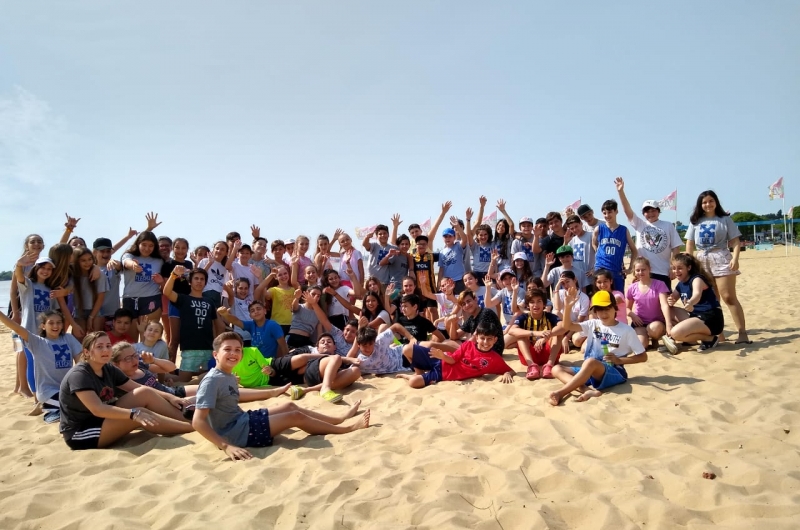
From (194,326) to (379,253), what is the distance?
330 centimetres

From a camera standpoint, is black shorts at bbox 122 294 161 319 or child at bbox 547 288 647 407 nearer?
→ child at bbox 547 288 647 407

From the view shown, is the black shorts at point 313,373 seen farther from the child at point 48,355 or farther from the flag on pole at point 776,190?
the flag on pole at point 776,190

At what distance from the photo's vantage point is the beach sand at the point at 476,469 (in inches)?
107

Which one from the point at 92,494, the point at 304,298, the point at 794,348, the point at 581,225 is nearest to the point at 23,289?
the point at 304,298

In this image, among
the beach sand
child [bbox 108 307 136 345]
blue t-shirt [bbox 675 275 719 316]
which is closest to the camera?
the beach sand

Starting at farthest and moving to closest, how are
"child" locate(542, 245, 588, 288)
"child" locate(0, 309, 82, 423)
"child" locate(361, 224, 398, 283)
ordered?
"child" locate(361, 224, 398, 283)
"child" locate(542, 245, 588, 288)
"child" locate(0, 309, 82, 423)

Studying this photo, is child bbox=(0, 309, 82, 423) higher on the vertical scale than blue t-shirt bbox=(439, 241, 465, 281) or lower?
lower

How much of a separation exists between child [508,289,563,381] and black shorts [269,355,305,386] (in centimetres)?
284

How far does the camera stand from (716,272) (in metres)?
6.54

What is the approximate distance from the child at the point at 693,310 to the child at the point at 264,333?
201 inches

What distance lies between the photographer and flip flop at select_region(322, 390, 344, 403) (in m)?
5.18

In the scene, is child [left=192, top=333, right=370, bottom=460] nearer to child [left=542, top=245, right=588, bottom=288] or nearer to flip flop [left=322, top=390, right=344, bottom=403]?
flip flop [left=322, top=390, right=344, bottom=403]

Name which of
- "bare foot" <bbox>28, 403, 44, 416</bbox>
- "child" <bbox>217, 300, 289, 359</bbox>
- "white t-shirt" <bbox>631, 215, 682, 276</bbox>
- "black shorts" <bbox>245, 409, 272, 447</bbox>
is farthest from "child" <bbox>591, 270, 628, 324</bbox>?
"bare foot" <bbox>28, 403, 44, 416</bbox>

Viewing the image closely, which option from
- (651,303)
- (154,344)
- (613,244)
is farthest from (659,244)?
(154,344)
